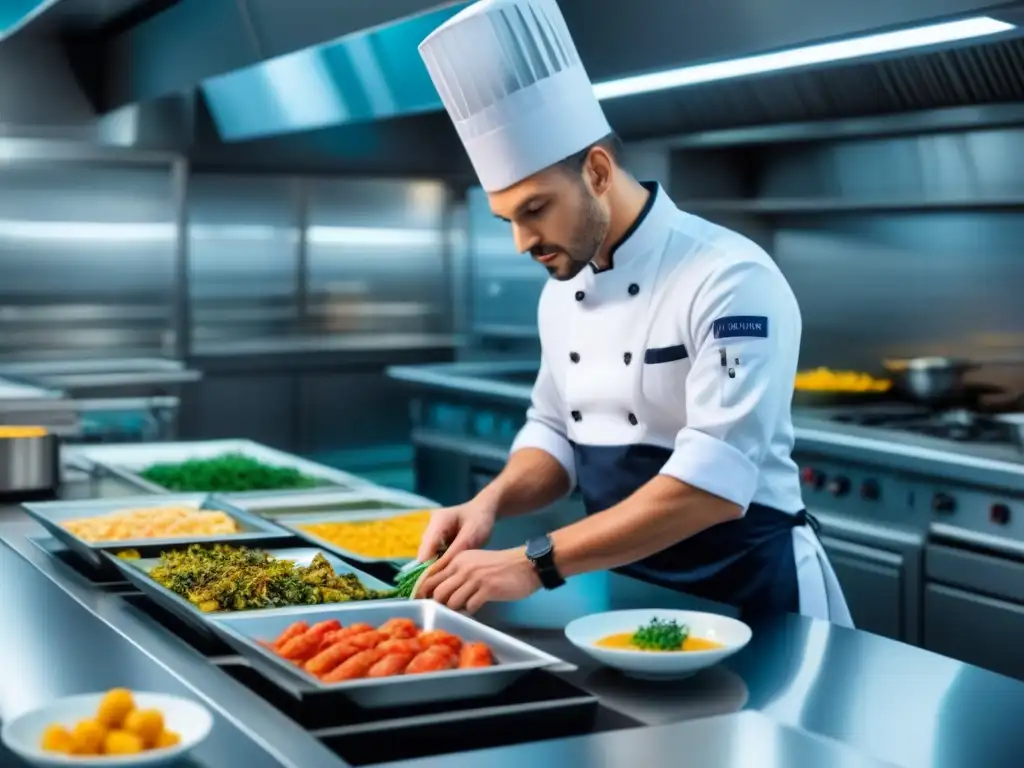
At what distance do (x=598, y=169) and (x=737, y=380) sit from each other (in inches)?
18.1

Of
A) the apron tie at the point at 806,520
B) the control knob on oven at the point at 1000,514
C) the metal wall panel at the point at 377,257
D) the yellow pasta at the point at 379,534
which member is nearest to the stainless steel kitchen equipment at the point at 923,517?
the control knob on oven at the point at 1000,514

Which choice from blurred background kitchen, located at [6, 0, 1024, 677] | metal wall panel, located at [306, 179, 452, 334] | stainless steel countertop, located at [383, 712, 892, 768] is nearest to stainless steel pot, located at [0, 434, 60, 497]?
blurred background kitchen, located at [6, 0, 1024, 677]

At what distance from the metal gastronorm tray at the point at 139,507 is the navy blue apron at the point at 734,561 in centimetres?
71

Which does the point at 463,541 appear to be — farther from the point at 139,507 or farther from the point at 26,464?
the point at 26,464

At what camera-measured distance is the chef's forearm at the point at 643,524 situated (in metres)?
2.14

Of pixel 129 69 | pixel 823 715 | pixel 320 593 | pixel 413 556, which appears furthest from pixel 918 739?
pixel 129 69

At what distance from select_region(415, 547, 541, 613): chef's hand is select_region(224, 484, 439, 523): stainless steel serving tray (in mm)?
993

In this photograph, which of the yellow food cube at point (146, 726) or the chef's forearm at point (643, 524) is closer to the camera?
the yellow food cube at point (146, 726)

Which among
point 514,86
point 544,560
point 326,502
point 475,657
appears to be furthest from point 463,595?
point 326,502

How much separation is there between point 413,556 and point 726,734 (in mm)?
1038

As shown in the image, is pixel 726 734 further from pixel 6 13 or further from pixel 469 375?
pixel 469 375

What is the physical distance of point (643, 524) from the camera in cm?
216

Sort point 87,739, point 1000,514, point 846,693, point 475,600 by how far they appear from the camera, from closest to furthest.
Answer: point 87,739 < point 846,693 < point 475,600 < point 1000,514

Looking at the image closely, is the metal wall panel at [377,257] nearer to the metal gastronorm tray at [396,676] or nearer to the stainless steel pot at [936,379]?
the stainless steel pot at [936,379]
